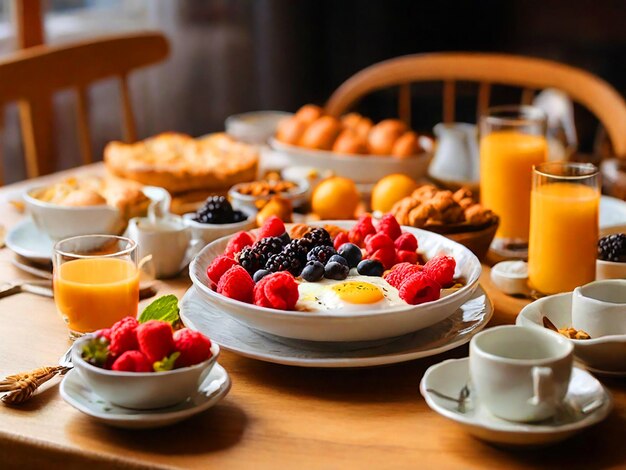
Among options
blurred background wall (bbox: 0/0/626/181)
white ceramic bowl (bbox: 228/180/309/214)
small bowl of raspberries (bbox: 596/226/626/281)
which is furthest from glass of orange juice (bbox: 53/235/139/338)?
blurred background wall (bbox: 0/0/626/181)

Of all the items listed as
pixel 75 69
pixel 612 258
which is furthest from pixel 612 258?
pixel 75 69

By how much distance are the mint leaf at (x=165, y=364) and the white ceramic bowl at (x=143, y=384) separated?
12 mm

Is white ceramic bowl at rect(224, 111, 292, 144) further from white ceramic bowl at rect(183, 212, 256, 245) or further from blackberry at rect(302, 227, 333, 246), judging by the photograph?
blackberry at rect(302, 227, 333, 246)

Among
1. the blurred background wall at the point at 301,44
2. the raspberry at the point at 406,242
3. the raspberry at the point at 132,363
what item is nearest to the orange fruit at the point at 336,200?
the raspberry at the point at 406,242

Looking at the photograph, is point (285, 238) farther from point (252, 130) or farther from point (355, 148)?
point (252, 130)

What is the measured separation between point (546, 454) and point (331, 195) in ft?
3.12

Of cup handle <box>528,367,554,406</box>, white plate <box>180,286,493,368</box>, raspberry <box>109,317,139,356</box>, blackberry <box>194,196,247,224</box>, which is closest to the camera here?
cup handle <box>528,367,554,406</box>

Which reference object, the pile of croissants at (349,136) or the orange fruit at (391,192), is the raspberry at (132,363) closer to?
the orange fruit at (391,192)

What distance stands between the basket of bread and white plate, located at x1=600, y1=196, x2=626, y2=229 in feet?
1.39

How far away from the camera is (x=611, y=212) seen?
74.9 inches

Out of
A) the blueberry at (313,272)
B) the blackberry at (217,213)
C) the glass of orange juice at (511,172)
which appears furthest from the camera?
the glass of orange juice at (511,172)

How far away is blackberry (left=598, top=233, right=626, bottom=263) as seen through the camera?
1511 millimetres

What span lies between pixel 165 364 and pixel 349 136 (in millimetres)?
1229

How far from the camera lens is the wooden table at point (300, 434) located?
102 centimetres
